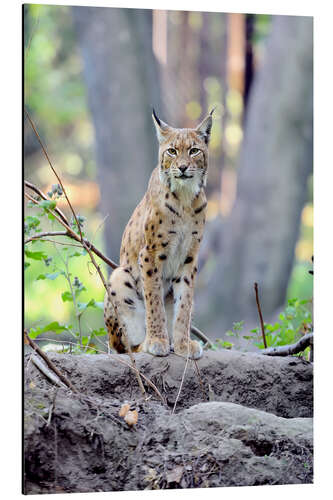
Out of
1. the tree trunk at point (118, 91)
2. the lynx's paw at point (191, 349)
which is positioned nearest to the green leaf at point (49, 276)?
the lynx's paw at point (191, 349)

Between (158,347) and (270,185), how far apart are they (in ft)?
6.99

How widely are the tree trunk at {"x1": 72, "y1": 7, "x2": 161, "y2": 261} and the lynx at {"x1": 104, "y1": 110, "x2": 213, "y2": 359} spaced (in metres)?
0.80

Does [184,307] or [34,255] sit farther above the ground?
[34,255]

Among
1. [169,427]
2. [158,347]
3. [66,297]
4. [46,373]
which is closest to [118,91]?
[66,297]

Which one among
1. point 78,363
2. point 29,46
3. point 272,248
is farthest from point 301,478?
point 29,46

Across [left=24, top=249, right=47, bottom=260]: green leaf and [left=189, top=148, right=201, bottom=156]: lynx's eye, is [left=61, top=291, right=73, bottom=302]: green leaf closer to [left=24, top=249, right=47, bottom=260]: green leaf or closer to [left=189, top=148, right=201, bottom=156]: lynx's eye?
[left=24, top=249, right=47, bottom=260]: green leaf

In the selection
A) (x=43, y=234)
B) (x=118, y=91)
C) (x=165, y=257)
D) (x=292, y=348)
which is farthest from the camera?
(x=118, y=91)

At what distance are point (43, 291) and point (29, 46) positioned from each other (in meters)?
1.32

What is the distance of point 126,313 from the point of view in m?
4.38

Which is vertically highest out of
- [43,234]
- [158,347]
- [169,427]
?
[43,234]

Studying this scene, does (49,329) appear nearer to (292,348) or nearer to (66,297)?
(66,297)

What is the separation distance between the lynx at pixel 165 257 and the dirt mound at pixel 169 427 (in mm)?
195

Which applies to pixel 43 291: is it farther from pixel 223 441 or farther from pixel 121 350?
pixel 223 441

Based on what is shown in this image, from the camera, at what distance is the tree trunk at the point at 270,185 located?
5.37 m
